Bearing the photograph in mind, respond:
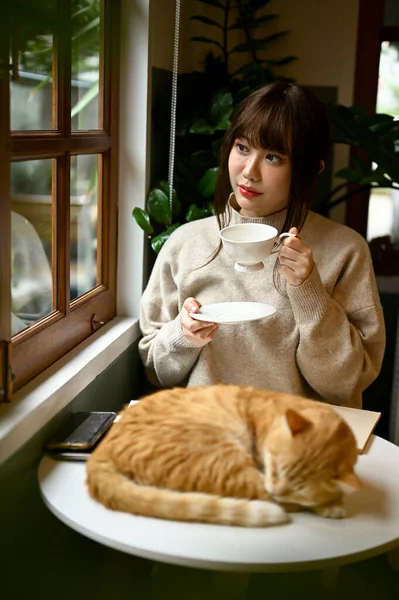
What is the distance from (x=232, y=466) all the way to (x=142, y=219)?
1.00 metres

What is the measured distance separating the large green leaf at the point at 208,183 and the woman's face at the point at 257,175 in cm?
43

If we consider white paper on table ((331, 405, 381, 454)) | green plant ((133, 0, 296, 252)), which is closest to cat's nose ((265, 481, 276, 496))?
white paper on table ((331, 405, 381, 454))

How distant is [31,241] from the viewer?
1422 mm

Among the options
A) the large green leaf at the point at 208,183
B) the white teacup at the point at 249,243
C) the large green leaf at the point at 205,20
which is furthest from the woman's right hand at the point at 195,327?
the large green leaf at the point at 205,20

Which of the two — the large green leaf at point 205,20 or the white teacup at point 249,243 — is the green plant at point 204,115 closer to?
the large green leaf at point 205,20

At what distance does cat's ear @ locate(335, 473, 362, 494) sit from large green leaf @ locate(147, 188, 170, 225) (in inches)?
42.3

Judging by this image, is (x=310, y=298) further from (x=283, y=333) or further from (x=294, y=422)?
(x=294, y=422)

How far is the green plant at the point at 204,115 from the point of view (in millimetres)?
1969

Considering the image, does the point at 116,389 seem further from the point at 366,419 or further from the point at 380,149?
the point at 380,149

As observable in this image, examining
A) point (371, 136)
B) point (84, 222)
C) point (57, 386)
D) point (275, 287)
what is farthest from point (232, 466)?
point (371, 136)

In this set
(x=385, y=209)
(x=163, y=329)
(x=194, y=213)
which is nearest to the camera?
(x=163, y=329)

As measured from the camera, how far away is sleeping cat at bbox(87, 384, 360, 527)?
3.27 ft

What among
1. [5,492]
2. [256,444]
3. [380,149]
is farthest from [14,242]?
[380,149]

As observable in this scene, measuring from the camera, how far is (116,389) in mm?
1740
